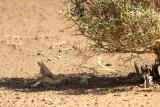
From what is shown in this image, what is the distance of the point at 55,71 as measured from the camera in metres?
6.70

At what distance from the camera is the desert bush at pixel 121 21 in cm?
469

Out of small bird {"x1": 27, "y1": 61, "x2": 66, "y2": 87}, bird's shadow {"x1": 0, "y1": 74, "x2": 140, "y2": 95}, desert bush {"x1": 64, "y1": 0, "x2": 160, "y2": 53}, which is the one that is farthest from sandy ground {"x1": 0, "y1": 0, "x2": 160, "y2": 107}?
desert bush {"x1": 64, "y1": 0, "x2": 160, "y2": 53}

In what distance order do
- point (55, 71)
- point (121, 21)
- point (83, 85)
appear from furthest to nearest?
point (55, 71), point (83, 85), point (121, 21)

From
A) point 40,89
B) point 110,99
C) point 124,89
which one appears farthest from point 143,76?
point 40,89

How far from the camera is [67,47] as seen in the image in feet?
27.6

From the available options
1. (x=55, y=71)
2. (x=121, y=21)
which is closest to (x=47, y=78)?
(x=55, y=71)

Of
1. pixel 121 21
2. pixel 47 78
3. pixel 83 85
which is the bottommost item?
pixel 83 85

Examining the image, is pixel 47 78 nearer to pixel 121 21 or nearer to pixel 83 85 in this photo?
pixel 83 85

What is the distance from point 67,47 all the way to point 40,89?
2.89m

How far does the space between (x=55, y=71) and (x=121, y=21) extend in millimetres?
2239

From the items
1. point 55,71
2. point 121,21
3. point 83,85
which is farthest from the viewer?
point 55,71

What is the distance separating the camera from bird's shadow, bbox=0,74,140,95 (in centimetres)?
536

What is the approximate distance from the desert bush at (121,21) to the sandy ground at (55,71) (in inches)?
13.1

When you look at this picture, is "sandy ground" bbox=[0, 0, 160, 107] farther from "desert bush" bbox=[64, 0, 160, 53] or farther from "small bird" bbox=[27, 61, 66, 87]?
"desert bush" bbox=[64, 0, 160, 53]
